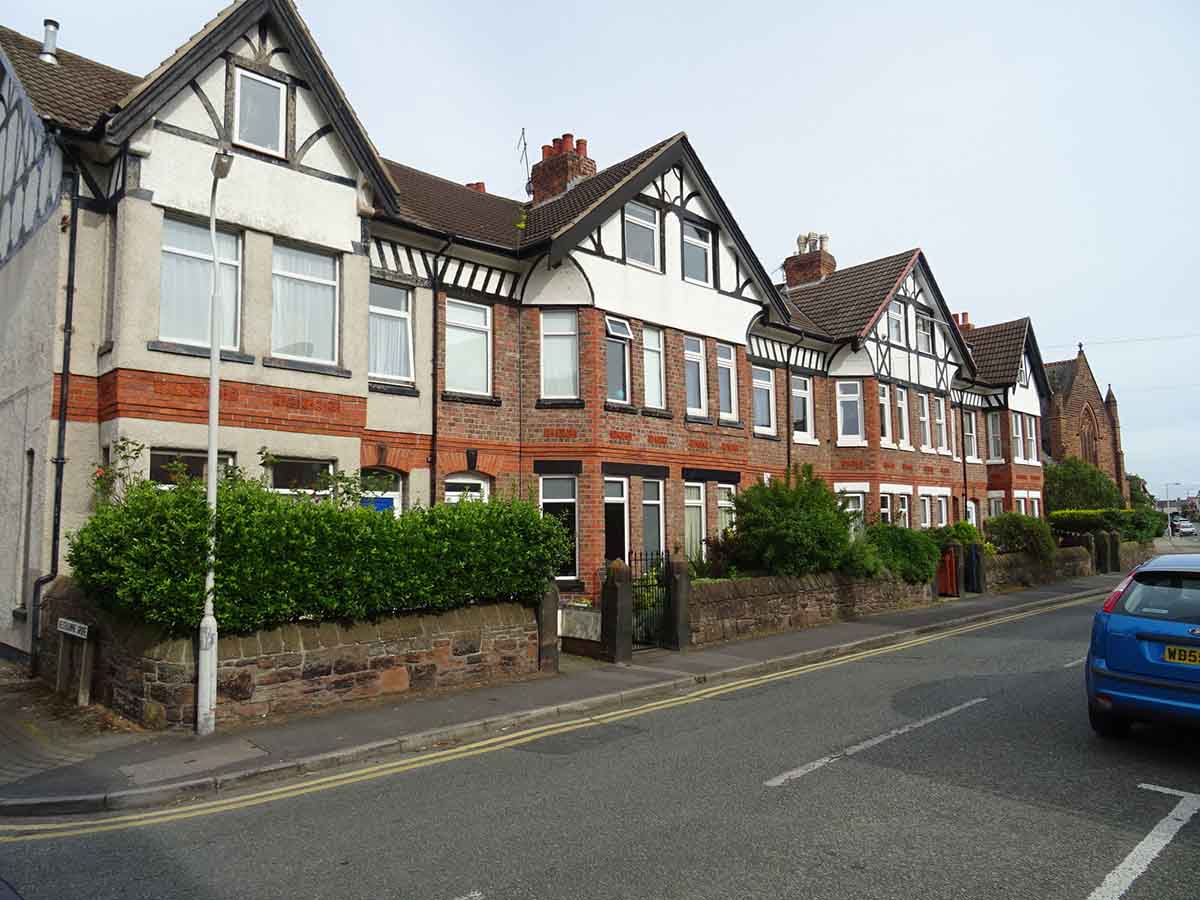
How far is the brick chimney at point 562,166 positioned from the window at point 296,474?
11.9 m

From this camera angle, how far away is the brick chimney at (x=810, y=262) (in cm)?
3253

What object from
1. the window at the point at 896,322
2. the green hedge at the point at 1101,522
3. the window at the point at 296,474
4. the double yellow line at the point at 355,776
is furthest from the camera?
the green hedge at the point at 1101,522

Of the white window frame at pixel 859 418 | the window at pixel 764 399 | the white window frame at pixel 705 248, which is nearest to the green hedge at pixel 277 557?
the white window frame at pixel 705 248

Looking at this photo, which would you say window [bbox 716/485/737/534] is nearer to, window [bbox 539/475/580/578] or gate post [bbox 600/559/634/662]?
window [bbox 539/475/580/578]

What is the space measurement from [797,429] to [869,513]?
127 inches

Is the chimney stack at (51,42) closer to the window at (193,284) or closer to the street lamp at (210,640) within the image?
the window at (193,284)

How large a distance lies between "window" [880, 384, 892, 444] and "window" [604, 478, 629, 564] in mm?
12198

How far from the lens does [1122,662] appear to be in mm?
7121

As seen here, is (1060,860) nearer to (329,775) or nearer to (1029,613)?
(329,775)

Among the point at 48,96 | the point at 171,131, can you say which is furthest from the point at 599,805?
the point at 48,96

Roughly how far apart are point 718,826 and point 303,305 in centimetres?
1048

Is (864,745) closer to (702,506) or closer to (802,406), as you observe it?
(702,506)

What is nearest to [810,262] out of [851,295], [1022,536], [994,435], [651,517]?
[851,295]

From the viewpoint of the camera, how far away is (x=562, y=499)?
17203mm
